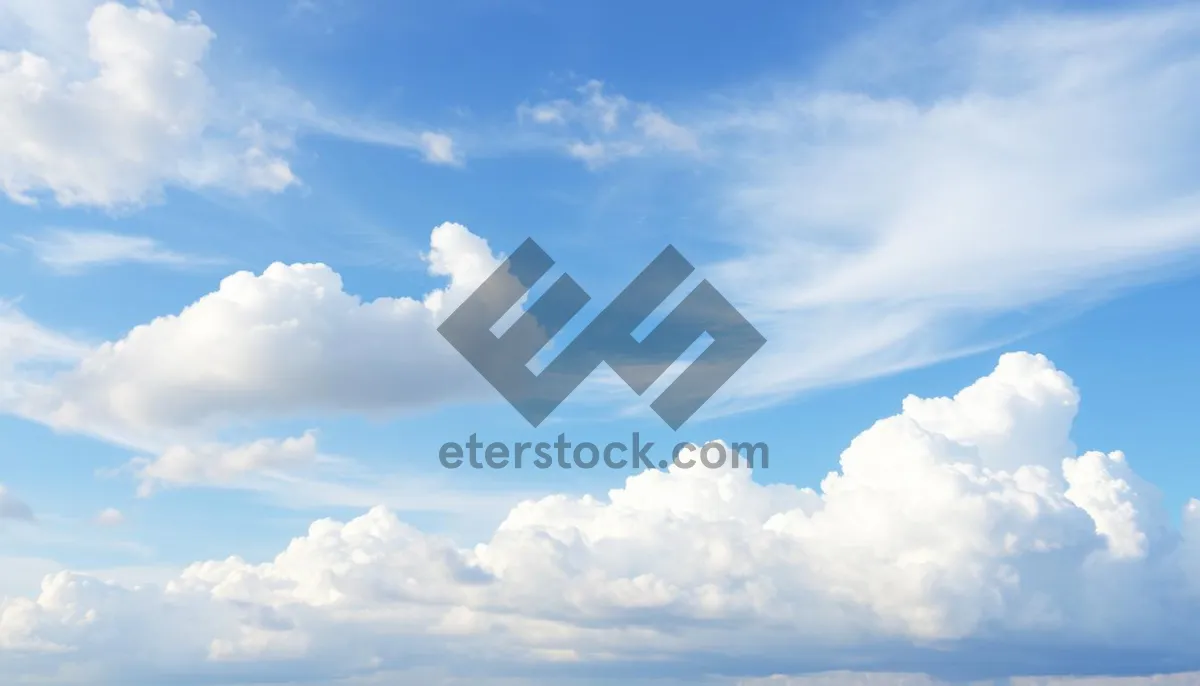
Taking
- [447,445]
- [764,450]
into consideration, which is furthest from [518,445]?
[764,450]

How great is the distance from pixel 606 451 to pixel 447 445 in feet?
129

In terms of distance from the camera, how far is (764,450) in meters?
180

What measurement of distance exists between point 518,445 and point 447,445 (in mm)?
17611

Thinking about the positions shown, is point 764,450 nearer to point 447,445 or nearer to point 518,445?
point 518,445

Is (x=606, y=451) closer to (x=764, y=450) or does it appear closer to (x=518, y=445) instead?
(x=518, y=445)

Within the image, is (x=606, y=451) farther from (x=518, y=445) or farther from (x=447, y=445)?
(x=447, y=445)

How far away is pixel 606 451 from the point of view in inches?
6811

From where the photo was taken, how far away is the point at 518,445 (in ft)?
561

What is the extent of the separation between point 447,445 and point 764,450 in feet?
266

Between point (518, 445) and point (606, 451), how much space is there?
A: 21956mm

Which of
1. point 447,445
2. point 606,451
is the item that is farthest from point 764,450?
point 447,445

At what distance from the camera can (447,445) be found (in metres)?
171
